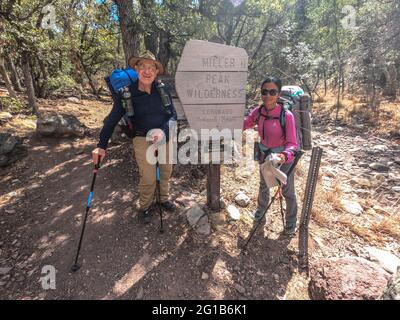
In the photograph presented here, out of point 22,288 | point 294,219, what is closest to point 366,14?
point 294,219

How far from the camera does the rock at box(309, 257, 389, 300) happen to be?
2.77 metres

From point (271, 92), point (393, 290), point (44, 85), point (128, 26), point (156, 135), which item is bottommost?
point (393, 290)

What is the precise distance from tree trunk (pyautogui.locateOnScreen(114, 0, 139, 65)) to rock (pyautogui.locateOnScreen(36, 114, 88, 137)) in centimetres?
270

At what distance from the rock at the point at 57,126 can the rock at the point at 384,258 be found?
7001 millimetres

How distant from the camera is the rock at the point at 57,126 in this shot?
6711 mm

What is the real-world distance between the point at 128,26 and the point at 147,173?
334 cm

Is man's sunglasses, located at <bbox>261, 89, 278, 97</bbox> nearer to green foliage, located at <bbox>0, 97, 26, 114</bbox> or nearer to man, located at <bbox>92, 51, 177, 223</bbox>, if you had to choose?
man, located at <bbox>92, 51, 177, 223</bbox>

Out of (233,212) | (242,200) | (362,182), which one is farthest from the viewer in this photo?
(362,182)

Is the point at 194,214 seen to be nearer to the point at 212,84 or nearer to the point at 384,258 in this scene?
the point at 212,84

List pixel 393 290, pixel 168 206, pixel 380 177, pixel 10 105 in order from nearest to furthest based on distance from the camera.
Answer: pixel 393 290 < pixel 168 206 < pixel 380 177 < pixel 10 105

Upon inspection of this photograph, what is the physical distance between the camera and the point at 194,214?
4.01 m

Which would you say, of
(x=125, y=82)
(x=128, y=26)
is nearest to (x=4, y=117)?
(x=128, y=26)

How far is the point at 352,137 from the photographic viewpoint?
1002 cm

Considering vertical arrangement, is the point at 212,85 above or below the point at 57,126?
above
